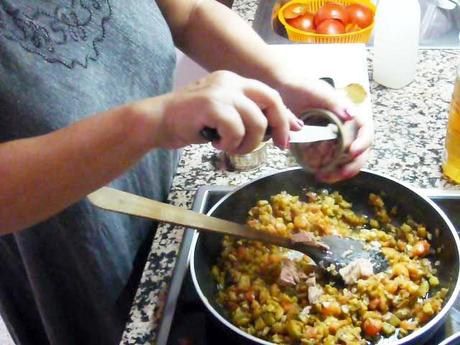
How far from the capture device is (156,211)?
2.53ft

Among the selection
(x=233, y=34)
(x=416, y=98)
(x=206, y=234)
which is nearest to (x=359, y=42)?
(x=416, y=98)

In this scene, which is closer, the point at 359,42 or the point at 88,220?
the point at 88,220

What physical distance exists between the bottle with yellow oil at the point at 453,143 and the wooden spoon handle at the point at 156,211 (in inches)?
15.6

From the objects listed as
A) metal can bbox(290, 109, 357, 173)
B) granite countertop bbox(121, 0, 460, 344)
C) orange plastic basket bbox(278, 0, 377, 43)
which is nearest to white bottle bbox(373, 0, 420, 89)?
Result: granite countertop bbox(121, 0, 460, 344)

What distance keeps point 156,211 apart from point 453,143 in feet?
1.71

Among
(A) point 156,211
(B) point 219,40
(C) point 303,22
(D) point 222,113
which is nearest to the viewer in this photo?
(D) point 222,113

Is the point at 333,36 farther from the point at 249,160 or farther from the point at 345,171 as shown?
the point at 345,171

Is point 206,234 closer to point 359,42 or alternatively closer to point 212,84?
point 212,84

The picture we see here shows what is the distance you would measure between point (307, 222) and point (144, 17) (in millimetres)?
445

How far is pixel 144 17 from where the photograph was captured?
1008 millimetres

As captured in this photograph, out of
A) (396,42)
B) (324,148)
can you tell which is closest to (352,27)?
(396,42)

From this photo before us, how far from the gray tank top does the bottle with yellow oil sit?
0.49 m

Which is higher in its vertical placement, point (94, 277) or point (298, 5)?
point (298, 5)

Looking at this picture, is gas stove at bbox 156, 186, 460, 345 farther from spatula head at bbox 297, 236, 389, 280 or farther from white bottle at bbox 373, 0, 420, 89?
white bottle at bbox 373, 0, 420, 89
